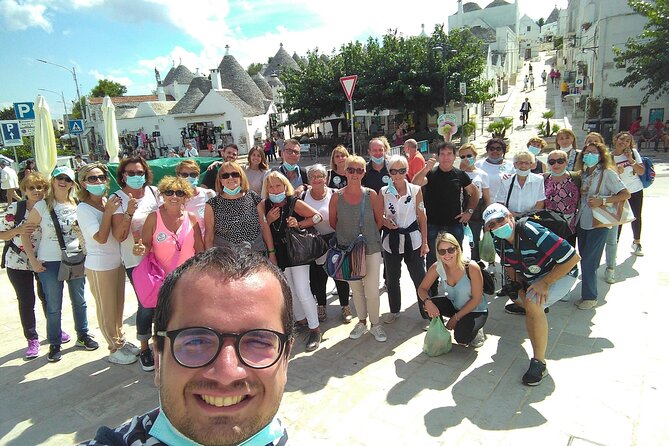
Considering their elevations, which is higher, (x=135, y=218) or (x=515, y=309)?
(x=135, y=218)

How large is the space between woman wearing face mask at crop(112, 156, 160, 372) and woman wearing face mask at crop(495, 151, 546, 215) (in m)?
4.09

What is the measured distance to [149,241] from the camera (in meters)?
3.87

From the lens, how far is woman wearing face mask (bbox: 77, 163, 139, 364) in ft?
12.9

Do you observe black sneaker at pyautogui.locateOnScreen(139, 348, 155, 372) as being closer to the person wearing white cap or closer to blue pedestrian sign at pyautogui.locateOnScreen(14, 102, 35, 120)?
the person wearing white cap

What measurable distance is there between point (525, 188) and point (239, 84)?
40219 millimetres

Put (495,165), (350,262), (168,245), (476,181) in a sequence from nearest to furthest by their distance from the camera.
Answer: (168,245) < (350,262) < (476,181) < (495,165)

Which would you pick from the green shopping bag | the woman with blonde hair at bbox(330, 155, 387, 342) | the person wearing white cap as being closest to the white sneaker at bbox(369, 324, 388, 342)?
the woman with blonde hair at bbox(330, 155, 387, 342)

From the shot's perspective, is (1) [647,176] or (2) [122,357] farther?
(1) [647,176]

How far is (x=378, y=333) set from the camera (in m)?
4.56

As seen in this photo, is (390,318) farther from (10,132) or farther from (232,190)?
(10,132)

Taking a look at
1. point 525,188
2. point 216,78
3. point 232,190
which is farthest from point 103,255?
point 216,78

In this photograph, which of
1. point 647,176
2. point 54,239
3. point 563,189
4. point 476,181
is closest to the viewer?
point 54,239

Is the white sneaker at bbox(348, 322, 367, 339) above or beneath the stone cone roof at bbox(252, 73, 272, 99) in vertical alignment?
beneath

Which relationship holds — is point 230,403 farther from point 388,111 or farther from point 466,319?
point 388,111
